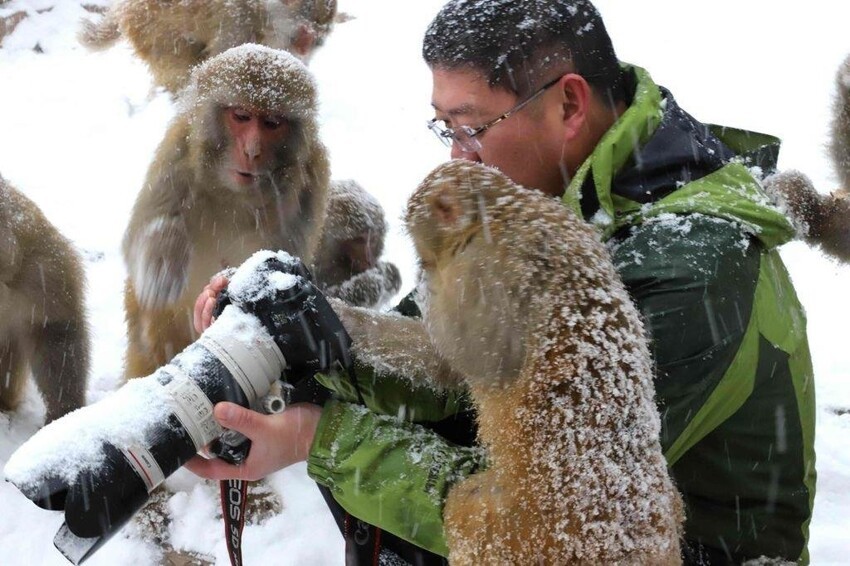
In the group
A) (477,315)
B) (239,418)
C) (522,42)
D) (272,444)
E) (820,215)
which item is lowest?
(272,444)

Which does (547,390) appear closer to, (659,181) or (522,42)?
(659,181)

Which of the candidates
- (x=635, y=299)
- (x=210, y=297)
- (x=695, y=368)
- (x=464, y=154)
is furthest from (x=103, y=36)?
(x=695, y=368)

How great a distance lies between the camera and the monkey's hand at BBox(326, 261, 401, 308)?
12.1 feet

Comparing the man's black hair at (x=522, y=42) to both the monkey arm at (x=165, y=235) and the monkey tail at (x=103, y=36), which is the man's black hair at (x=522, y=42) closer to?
the monkey arm at (x=165, y=235)

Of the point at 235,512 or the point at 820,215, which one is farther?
the point at 820,215

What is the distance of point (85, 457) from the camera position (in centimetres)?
136

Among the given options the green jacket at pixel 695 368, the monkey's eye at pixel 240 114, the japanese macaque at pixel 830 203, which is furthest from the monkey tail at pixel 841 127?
the monkey's eye at pixel 240 114

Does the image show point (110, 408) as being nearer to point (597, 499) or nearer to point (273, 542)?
point (597, 499)

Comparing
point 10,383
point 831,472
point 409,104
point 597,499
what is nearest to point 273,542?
point 10,383

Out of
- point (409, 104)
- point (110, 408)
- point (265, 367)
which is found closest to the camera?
point (110, 408)

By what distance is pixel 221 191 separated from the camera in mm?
3236

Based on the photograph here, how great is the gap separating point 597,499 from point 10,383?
284cm

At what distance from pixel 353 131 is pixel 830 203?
4408 mm

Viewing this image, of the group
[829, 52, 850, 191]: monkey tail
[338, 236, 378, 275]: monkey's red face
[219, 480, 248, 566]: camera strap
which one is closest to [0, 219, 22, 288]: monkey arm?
[338, 236, 378, 275]: monkey's red face
